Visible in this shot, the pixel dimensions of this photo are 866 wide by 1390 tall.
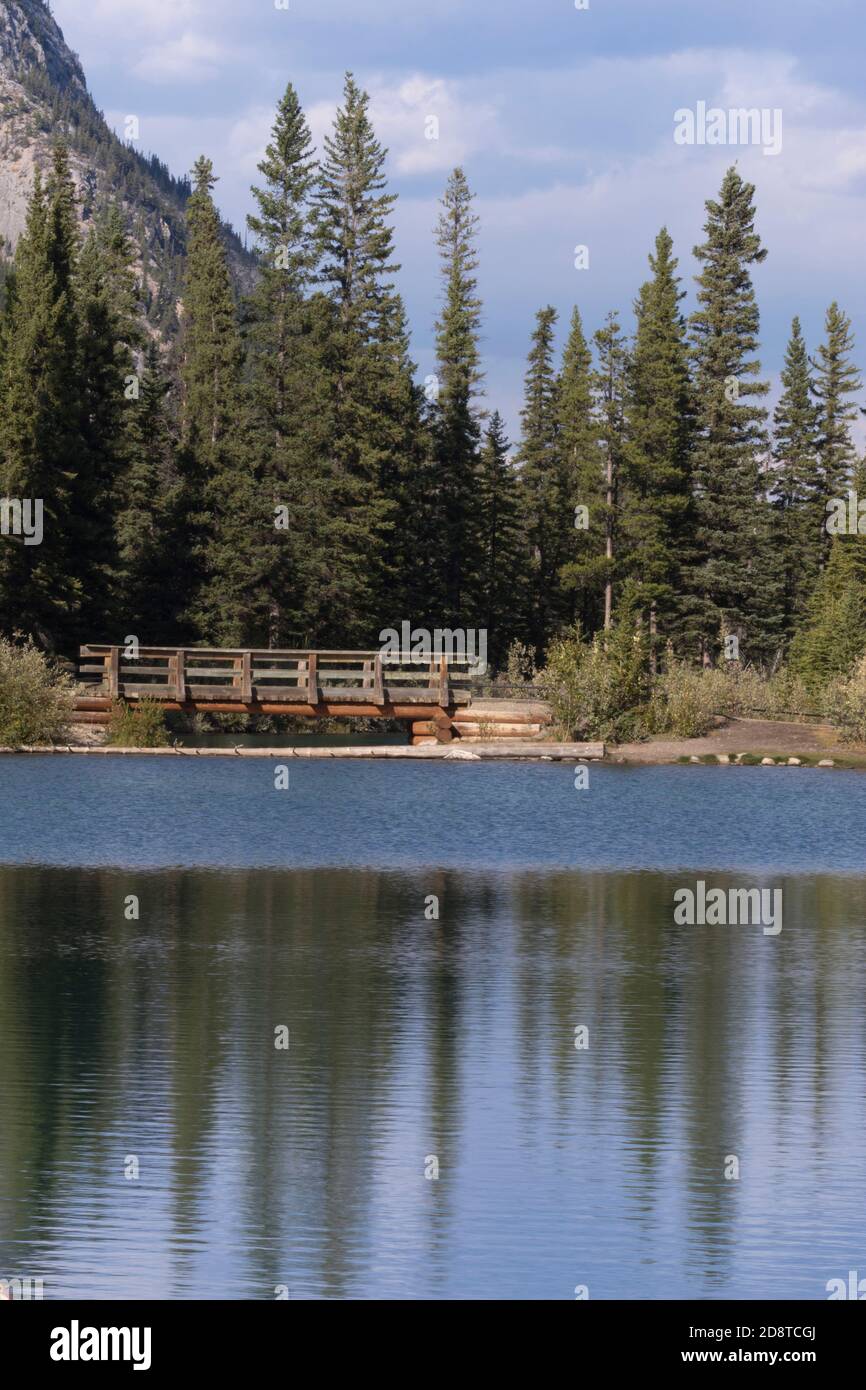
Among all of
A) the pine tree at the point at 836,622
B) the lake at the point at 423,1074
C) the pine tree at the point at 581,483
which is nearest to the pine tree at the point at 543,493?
the pine tree at the point at 581,483

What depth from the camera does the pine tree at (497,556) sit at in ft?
278

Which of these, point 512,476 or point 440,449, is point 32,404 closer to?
point 440,449

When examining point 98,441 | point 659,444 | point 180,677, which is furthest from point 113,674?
point 659,444

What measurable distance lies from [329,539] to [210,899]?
160 feet

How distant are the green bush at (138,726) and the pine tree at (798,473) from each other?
50011mm

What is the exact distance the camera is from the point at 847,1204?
10.1 meters

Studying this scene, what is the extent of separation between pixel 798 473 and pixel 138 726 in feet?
178

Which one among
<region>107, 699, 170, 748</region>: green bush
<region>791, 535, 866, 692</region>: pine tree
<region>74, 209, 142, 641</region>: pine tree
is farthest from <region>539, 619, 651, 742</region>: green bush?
<region>74, 209, 142, 641</region>: pine tree

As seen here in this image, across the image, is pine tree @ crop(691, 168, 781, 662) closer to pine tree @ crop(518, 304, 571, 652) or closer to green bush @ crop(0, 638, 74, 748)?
pine tree @ crop(518, 304, 571, 652)

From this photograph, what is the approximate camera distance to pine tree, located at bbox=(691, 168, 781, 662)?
249 feet

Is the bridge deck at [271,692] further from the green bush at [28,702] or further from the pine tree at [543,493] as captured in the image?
the pine tree at [543,493]

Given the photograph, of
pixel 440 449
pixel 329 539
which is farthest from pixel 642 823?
pixel 440 449

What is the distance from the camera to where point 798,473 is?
3664 inches

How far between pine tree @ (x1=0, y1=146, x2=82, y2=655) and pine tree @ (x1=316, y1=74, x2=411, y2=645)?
50.3 feet
